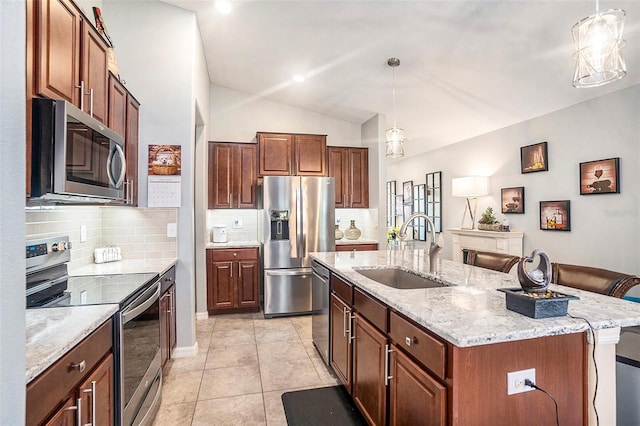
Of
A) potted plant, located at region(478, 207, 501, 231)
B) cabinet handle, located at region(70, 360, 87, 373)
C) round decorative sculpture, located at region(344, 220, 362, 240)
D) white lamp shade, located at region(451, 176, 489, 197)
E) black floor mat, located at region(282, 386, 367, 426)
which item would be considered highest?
white lamp shade, located at region(451, 176, 489, 197)

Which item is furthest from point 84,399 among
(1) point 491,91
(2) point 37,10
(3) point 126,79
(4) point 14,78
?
(1) point 491,91

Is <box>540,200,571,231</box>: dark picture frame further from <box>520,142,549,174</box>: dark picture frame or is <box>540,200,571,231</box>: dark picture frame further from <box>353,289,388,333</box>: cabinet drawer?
<box>353,289,388,333</box>: cabinet drawer

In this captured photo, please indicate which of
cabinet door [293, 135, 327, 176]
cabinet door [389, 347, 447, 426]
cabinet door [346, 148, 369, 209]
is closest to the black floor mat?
cabinet door [389, 347, 447, 426]

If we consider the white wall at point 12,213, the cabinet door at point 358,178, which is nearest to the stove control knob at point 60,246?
the white wall at point 12,213

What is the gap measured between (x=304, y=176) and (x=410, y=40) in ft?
7.10

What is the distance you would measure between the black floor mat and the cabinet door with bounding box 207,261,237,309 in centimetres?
210

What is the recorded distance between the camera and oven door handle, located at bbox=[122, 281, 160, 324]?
1.69 metres

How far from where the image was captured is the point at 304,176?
4.63m

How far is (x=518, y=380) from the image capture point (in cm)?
120

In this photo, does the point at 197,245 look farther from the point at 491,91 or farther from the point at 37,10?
the point at 491,91

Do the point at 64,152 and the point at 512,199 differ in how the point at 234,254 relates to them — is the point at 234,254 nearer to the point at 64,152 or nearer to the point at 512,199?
the point at 64,152

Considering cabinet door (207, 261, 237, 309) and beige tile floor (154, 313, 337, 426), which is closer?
beige tile floor (154, 313, 337, 426)

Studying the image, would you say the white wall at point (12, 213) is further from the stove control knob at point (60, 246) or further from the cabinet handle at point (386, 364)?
the stove control knob at point (60, 246)

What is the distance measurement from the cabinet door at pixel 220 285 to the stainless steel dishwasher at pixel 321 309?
5.23ft
